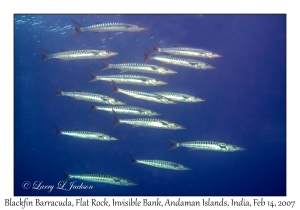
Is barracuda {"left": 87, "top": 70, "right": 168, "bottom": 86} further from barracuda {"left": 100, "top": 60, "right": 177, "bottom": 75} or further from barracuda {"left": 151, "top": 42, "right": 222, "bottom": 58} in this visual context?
barracuda {"left": 151, "top": 42, "right": 222, "bottom": 58}

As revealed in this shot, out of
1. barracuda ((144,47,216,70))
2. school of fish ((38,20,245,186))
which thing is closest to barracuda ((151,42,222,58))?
school of fish ((38,20,245,186))

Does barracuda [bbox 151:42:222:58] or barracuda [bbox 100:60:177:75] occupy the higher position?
barracuda [bbox 151:42:222:58]

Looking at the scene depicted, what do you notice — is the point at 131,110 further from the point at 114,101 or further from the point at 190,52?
the point at 190,52

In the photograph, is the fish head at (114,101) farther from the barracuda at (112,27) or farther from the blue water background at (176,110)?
A: the blue water background at (176,110)

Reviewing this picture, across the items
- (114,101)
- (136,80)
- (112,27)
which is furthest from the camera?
(114,101)

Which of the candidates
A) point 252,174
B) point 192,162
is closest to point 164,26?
point 192,162

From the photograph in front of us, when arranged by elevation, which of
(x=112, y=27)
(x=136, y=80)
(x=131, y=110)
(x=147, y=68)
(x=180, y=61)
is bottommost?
(x=131, y=110)

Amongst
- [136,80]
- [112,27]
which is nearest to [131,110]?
[136,80]

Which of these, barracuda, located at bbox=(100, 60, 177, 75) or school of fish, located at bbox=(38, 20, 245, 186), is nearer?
school of fish, located at bbox=(38, 20, 245, 186)

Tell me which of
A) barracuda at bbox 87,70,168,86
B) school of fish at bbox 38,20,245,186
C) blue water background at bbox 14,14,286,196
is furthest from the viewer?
blue water background at bbox 14,14,286,196
